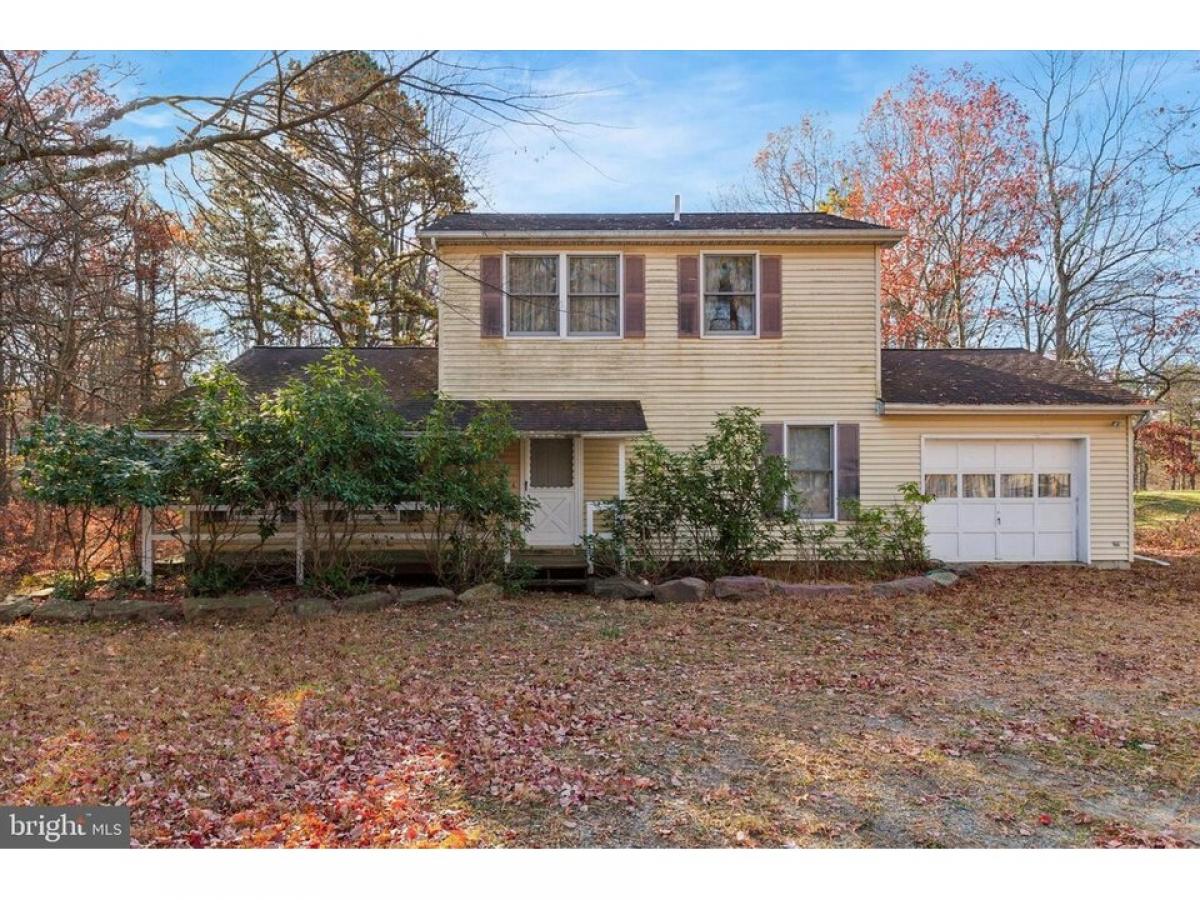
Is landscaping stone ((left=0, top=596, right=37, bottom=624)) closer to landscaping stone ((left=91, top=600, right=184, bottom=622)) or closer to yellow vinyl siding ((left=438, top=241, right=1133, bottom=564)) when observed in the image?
landscaping stone ((left=91, top=600, right=184, bottom=622))

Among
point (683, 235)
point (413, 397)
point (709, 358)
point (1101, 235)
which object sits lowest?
point (413, 397)

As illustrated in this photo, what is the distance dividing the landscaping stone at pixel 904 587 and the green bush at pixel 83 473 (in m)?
9.00

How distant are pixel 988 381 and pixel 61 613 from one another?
13514 millimetres

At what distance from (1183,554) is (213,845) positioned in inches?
646

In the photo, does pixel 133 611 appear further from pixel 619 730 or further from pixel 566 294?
pixel 566 294

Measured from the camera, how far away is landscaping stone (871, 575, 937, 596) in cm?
905

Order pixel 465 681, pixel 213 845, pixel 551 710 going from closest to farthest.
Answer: pixel 213 845
pixel 551 710
pixel 465 681

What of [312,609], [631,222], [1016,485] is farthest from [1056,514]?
[312,609]

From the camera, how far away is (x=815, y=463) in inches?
440

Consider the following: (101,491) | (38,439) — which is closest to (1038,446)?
(101,491)

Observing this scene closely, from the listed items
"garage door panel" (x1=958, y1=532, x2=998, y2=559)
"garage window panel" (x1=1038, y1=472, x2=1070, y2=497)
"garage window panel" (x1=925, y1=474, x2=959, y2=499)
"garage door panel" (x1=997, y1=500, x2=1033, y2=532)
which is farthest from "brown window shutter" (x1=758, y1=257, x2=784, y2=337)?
"garage window panel" (x1=1038, y1=472, x2=1070, y2=497)

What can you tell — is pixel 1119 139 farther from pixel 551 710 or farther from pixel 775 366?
pixel 551 710

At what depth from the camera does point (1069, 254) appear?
19.2 m
